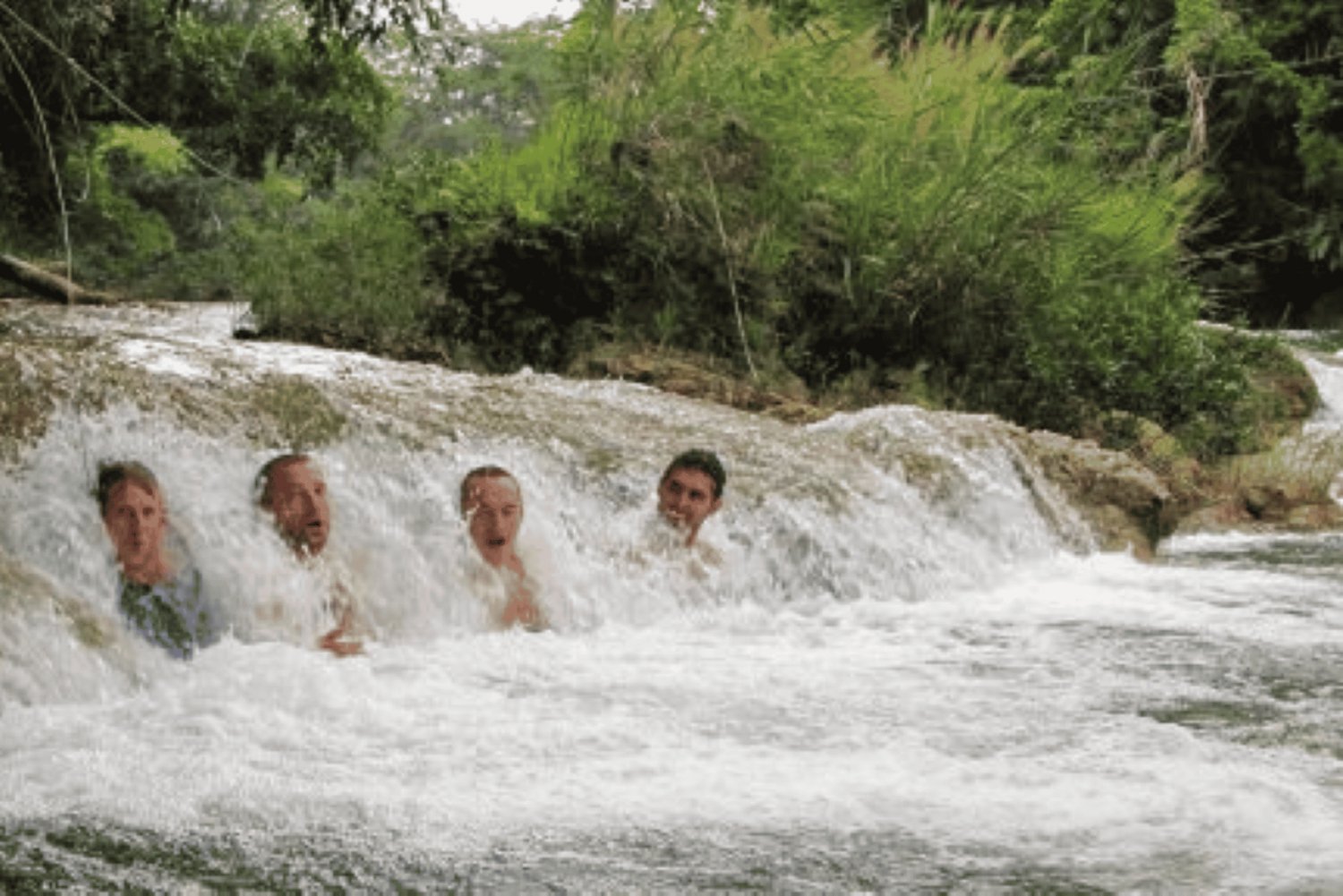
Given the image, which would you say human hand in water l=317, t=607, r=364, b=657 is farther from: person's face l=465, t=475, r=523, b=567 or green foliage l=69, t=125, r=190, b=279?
green foliage l=69, t=125, r=190, b=279

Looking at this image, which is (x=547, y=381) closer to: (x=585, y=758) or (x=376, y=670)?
(x=376, y=670)

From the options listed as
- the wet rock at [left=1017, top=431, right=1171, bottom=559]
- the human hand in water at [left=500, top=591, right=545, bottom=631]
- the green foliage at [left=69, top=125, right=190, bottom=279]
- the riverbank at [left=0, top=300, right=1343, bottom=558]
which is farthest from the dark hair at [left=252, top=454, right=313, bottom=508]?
the green foliage at [left=69, top=125, right=190, bottom=279]

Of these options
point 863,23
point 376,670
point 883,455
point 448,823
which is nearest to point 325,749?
point 448,823

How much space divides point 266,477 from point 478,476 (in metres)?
0.74

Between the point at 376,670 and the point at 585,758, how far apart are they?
99cm

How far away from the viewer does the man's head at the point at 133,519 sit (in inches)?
162

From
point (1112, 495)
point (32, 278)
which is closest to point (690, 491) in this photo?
point (1112, 495)

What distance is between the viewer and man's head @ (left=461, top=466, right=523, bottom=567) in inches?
195

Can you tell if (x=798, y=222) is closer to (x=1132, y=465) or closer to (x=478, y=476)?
(x=1132, y=465)

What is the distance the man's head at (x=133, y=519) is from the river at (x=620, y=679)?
0.05m

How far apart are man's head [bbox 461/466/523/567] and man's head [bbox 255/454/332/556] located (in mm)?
524

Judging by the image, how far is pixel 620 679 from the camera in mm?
4117

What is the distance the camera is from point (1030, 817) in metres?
2.93

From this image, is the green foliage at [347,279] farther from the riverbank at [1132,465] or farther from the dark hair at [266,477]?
the dark hair at [266,477]
